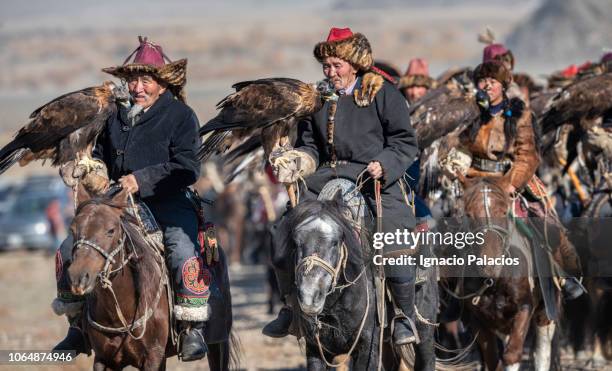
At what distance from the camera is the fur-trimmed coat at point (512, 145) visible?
33.6 feet

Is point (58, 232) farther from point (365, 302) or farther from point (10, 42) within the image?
point (10, 42)

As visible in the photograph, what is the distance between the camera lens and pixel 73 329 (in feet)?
29.3

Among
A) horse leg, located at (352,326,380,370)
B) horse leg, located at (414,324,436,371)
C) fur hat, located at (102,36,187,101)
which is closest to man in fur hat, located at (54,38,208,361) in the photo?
fur hat, located at (102,36,187,101)

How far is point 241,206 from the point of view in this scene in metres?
27.6

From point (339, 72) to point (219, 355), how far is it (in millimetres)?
2261

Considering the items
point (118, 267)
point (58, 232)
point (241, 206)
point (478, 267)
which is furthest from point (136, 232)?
point (58, 232)

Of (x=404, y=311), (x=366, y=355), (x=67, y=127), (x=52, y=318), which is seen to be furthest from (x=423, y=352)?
(x=52, y=318)

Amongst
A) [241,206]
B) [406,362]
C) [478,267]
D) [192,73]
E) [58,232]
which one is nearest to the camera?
[406,362]

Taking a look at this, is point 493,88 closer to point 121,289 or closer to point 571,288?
point 571,288

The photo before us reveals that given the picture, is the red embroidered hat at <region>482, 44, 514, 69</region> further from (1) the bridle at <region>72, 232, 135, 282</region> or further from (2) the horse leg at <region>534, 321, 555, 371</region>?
(1) the bridle at <region>72, 232, 135, 282</region>

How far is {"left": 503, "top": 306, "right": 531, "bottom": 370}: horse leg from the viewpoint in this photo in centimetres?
964

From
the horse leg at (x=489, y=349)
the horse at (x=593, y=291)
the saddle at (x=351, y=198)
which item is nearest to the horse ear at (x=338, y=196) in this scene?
the saddle at (x=351, y=198)

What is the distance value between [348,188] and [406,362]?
1433 millimetres

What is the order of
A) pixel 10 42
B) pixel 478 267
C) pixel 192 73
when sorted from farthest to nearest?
pixel 10 42 → pixel 192 73 → pixel 478 267
